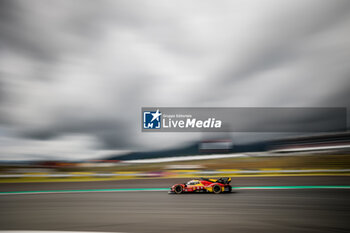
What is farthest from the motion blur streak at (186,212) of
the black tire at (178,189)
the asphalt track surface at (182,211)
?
the black tire at (178,189)

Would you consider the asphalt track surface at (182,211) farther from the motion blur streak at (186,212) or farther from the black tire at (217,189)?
the black tire at (217,189)

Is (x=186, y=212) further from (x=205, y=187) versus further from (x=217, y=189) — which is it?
(x=217, y=189)

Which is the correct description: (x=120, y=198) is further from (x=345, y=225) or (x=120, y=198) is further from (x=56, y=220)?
(x=345, y=225)

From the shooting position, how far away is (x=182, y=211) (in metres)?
→ 5.27

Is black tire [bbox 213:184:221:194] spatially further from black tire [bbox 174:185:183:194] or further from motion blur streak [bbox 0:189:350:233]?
black tire [bbox 174:185:183:194]

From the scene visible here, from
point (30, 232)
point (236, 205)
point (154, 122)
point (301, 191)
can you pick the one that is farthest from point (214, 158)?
point (30, 232)

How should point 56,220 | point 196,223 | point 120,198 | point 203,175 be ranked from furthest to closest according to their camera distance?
point 203,175
point 120,198
point 56,220
point 196,223

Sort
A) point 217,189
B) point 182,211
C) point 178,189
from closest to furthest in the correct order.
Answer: point 182,211, point 217,189, point 178,189

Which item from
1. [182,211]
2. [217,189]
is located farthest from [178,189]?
[182,211]

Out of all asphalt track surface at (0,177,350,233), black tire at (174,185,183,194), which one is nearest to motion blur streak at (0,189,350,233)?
asphalt track surface at (0,177,350,233)

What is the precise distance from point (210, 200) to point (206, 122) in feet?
34.9

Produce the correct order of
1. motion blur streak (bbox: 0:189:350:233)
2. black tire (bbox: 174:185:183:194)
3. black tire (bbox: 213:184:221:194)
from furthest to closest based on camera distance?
black tire (bbox: 174:185:183:194)
black tire (bbox: 213:184:221:194)
motion blur streak (bbox: 0:189:350:233)

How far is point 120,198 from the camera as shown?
22.6 feet

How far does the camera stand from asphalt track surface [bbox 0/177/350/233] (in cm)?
423
